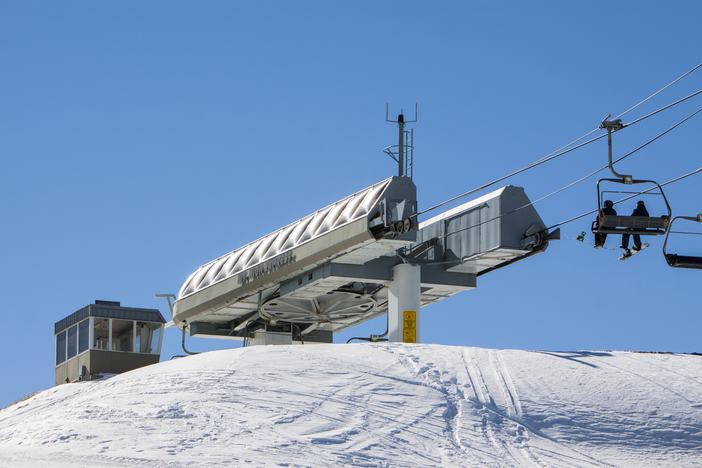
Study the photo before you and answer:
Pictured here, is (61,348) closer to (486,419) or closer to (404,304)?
(404,304)

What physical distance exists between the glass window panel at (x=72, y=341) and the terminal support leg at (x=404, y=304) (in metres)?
12.1

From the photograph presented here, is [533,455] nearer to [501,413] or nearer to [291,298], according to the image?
[501,413]

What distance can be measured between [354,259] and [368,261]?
3.21 ft

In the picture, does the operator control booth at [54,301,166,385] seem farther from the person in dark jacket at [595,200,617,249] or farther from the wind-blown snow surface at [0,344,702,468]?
the person in dark jacket at [595,200,617,249]

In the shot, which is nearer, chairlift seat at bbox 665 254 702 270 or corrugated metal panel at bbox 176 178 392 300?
chairlift seat at bbox 665 254 702 270

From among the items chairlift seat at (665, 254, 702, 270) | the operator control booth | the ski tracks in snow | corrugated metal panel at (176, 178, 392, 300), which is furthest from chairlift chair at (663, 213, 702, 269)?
the operator control booth

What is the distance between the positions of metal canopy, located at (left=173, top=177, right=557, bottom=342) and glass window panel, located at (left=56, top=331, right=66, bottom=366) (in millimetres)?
5178

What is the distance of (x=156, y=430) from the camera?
1850cm

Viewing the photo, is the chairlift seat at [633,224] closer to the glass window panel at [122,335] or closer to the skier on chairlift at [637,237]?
the skier on chairlift at [637,237]

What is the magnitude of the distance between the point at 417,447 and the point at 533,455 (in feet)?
7.60

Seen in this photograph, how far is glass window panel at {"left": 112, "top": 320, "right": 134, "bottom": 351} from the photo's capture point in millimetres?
34969

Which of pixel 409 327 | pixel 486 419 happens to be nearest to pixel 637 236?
pixel 486 419

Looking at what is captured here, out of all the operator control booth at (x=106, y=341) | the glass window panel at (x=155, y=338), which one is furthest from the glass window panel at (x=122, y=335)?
the glass window panel at (x=155, y=338)

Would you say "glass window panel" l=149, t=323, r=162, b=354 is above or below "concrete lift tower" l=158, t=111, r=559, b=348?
below
